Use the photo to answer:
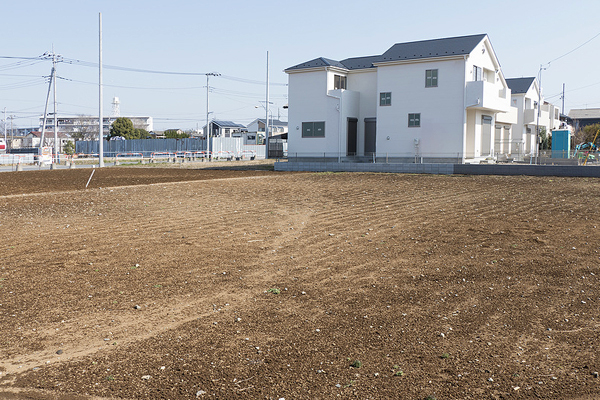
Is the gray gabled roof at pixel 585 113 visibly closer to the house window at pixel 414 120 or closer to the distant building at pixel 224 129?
the distant building at pixel 224 129

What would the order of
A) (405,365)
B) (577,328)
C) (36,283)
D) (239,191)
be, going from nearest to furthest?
1. (405,365)
2. (577,328)
3. (36,283)
4. (239,191)

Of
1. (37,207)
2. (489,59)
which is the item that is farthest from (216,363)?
(489,59)

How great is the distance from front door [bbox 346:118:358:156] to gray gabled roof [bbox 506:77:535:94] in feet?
57.7

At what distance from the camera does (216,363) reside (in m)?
4.67

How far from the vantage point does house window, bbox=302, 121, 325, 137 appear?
1366 inches

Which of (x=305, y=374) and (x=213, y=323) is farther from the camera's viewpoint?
(x=213, y=323)

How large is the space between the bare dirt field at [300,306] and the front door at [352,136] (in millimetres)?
23039

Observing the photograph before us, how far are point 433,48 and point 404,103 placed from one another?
3727 mm

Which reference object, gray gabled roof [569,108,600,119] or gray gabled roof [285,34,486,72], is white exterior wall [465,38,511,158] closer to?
gray gabled roof [285,34,486,72]

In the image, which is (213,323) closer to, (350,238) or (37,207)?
(350,238)

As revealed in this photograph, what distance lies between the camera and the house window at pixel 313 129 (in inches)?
1366

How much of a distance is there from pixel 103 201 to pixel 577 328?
12.8 meters

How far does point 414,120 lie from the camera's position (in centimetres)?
3209

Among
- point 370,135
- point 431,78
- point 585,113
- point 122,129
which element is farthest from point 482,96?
point 585,113
